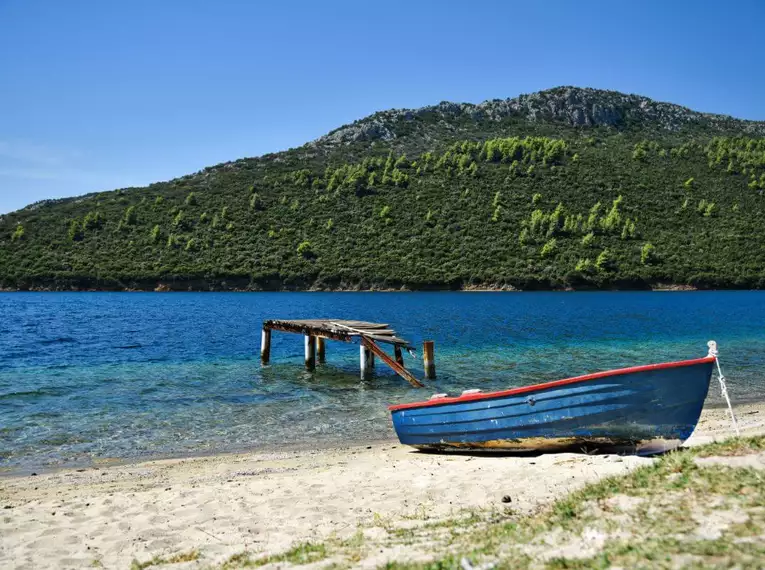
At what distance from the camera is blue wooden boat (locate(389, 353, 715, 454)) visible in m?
8.23

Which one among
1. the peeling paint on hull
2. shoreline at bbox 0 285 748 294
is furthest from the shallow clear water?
shoreline at bbox 0 285 748 294

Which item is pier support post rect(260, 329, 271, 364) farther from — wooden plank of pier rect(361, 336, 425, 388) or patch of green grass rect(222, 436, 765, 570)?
patch of green grass rect(222, 436, 765, 570)

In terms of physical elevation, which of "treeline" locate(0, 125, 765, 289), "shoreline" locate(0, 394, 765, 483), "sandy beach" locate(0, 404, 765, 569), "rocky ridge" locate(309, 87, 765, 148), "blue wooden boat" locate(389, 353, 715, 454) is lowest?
"shoreline" locate(0, 394, 765, 483)

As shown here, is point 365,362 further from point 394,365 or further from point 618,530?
point 618,530

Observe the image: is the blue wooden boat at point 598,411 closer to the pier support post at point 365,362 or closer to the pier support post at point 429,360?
the pier support post at point 429,360

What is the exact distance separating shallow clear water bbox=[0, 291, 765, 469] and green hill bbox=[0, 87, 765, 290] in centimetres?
2632

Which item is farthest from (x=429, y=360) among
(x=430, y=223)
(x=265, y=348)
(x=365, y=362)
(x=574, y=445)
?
(x=430, y=223)

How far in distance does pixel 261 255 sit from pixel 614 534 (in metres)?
74.0

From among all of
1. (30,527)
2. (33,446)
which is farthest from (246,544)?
(33,446)

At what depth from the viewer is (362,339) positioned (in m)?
18.6

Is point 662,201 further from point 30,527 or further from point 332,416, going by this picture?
point 30,527

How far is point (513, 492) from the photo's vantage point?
688cm

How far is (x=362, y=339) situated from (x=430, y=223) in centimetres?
6186

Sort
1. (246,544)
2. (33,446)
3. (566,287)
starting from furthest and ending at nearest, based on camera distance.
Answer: (566,287)
(33,446)
(246,544)
